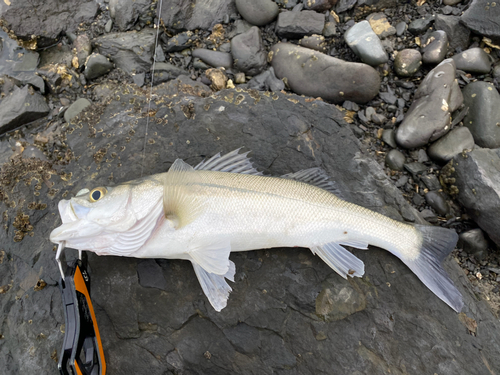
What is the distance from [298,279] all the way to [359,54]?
134 inches

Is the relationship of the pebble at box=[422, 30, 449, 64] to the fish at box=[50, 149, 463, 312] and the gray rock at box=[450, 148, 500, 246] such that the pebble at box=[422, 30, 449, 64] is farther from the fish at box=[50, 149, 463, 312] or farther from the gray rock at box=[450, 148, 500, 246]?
the fish at box=[50, 149, 463, 312]

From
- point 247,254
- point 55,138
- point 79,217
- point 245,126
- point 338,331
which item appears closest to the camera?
point 79,217

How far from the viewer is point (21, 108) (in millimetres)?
4523

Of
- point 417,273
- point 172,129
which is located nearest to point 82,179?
point 172,129

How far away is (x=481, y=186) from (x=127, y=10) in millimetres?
5523

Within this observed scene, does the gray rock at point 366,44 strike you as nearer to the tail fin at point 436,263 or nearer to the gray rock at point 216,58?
the gray rock at point 216,58

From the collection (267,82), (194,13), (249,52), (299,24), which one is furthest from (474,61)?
(194,13)

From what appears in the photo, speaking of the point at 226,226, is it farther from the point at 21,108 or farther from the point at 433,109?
the point at 21,108

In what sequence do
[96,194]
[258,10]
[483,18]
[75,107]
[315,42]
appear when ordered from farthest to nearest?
[258,10], [315,42], [483,18], [75,107], [96,194]

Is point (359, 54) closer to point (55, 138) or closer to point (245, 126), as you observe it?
point (245, 126)

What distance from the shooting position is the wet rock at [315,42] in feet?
16.1

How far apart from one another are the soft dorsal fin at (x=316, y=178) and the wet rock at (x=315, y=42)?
8.10 ft

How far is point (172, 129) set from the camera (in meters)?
3.73

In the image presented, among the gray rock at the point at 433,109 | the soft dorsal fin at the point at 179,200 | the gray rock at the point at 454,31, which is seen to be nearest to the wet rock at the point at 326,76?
the gray rock at the point at 433,109
